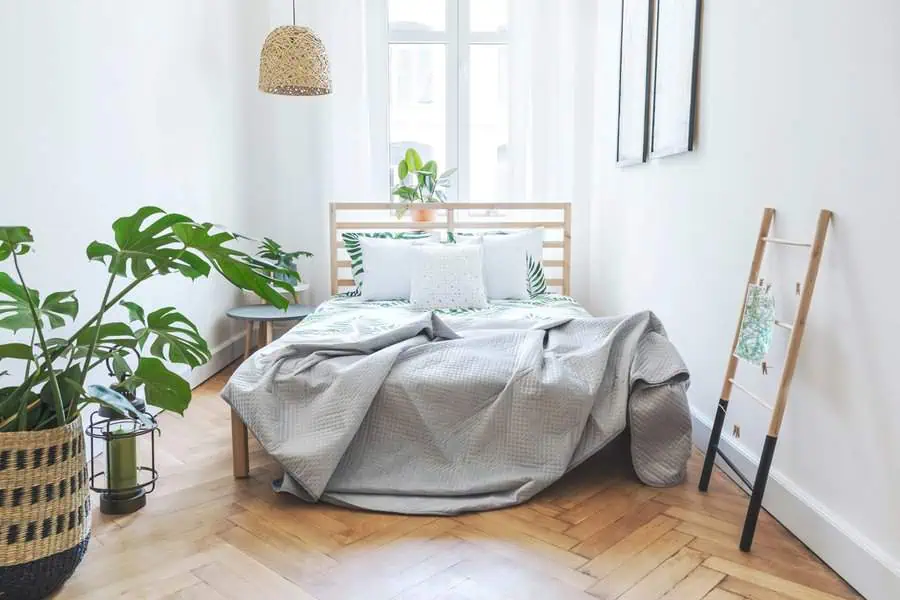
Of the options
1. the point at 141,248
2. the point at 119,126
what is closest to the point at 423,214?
the point at 119,126

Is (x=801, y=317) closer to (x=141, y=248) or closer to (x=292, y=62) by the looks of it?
(x=141, y=248)

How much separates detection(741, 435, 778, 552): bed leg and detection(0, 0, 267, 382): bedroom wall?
224 cm

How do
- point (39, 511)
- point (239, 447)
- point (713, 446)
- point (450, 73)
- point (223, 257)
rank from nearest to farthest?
point (39, 511) < point (223, 257) < point (713, 446) < point (239, 447) < point (450, 73)

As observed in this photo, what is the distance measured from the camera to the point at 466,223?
4.59 m

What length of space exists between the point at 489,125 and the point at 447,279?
153 centimetres

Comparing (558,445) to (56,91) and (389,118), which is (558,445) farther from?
(389,118)

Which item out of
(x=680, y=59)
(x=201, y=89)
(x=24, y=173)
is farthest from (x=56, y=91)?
(x=680, y=59)

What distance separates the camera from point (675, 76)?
3.17 meters

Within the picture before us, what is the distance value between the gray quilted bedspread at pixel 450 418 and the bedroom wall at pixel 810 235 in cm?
37

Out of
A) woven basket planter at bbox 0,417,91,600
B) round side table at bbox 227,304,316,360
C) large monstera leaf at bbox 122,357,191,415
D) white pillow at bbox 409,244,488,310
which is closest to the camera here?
woven basket planter at bbox 0,417,91,600

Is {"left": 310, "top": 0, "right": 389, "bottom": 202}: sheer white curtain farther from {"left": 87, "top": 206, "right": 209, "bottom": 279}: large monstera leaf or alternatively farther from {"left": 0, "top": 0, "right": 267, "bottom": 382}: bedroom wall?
{"left": 87, "top": 206, "right": 209, "bottom": 279}: large monstera leaf

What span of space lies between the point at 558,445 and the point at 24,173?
1.88 m

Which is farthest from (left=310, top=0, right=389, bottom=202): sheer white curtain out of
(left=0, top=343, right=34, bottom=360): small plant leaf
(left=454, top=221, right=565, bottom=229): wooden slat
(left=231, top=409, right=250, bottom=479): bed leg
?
(left=0, top=343, right=34, bottom=360): small plant leaf

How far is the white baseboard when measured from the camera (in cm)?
173
